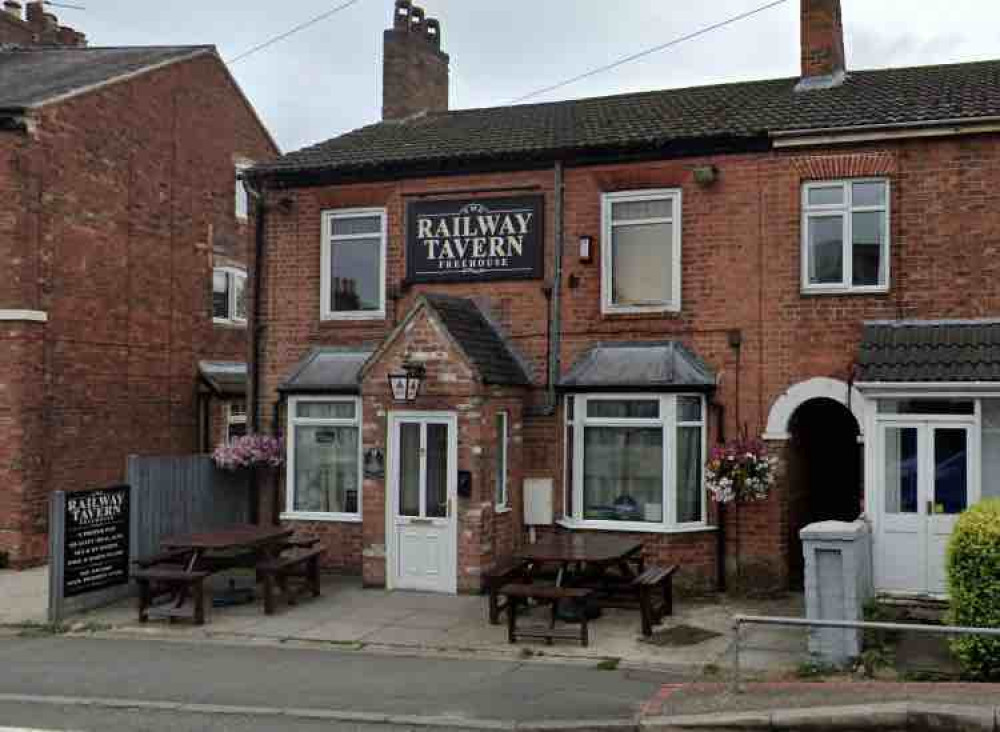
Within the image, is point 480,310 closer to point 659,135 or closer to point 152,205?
point 659,135

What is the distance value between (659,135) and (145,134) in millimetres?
10721

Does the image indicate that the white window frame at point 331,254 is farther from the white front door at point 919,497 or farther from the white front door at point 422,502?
the white front door at point 919,497

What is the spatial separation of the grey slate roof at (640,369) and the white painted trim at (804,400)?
88 cm

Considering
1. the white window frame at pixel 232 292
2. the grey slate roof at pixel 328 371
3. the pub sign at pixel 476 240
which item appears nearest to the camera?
the pub sign at pixel 476 240

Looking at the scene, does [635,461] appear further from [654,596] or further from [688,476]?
[654,596]

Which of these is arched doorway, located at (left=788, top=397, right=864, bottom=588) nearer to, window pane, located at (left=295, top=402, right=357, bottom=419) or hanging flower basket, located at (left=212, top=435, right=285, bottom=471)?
window pane, located at (left=295, top=402, right=357, bottom=419)

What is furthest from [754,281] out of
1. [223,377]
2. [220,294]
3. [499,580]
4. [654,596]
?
[220,294]

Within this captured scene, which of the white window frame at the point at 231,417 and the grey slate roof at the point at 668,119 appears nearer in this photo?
the grey slate roof at the point at 668,119

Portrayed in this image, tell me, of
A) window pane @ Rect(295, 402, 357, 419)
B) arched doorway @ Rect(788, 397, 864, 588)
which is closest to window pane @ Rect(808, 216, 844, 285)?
arched doorway @ Rect(788, 397, 864, 588)

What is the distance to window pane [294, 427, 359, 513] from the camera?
1612cm

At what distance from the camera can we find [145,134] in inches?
822

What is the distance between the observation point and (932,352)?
1295 centimetres

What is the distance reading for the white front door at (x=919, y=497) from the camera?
12.8 m

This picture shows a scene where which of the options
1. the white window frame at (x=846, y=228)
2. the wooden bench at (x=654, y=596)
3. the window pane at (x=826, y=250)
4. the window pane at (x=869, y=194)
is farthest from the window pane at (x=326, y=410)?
the window pane at (x=869, y=194)
